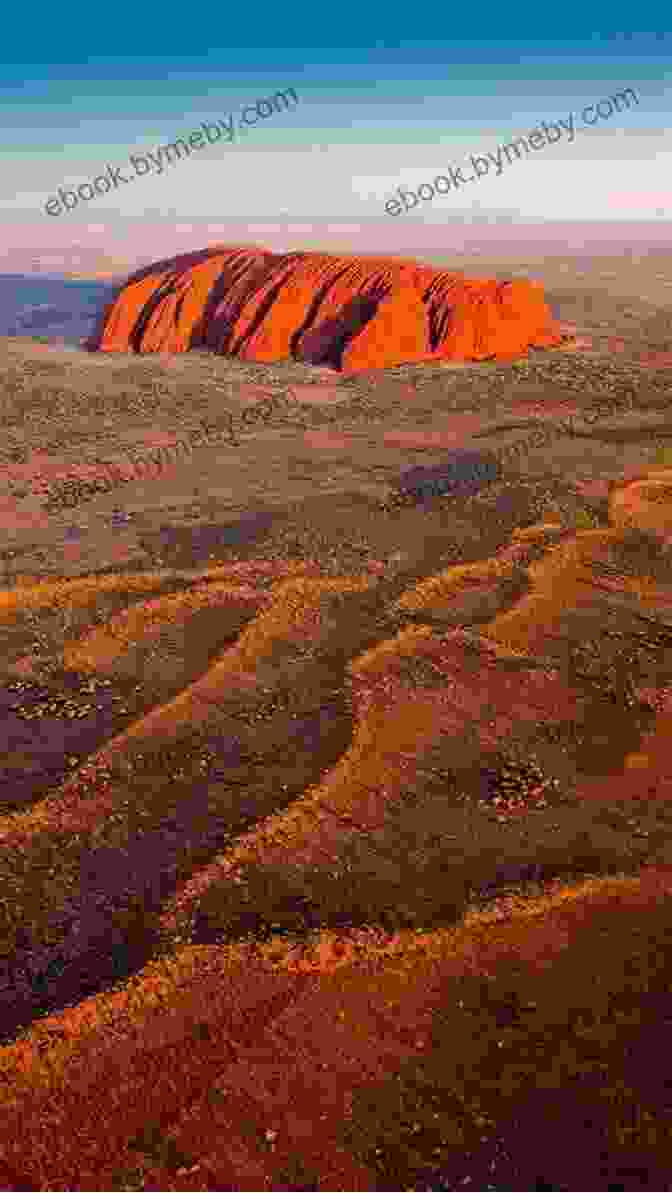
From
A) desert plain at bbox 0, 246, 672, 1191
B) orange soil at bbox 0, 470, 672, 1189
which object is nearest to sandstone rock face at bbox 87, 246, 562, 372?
desert plain at bbox 0, 246, 672, 1191

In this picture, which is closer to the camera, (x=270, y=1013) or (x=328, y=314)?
(x=270, y=1013)

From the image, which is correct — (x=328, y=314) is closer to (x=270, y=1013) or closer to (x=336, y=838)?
(x=336, y=838)

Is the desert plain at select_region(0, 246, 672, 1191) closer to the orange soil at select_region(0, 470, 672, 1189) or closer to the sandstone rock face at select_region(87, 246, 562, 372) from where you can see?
the orange soil at select_region(0, 470, 672, 1189)

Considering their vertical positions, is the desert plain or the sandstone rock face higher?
the sandstone rock face

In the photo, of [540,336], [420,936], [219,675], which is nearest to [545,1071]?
[420,936]

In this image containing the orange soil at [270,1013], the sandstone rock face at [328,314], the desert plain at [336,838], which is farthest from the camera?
the sandstone rock face at [328,314]

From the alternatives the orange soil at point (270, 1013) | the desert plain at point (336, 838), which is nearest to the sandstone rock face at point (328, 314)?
the desert plain at point (336, 838)

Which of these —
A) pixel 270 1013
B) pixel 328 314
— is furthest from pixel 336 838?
pixel 328 314

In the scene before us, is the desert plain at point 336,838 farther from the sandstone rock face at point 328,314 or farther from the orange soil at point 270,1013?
the sandstone rock face at point 328,314
